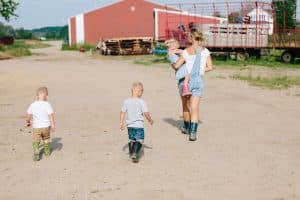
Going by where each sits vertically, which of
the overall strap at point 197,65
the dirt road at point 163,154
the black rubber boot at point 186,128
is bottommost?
the dirt road at point 163,154

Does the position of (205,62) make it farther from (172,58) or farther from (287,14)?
(287,14)

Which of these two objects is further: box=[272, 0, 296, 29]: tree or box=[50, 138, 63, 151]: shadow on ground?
box=[272, 0, 296, 29]: tree

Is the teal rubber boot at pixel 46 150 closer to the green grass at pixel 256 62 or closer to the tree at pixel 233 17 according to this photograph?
the green grass at pixel 256 62

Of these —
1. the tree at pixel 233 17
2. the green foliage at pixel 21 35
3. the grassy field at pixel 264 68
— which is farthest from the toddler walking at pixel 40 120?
the green foliage at pixel 21 35

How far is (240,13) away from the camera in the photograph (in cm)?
2688

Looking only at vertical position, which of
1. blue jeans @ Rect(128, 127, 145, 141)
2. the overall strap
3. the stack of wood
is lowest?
blue jeans @ Rect(128, 127, 145, 141)

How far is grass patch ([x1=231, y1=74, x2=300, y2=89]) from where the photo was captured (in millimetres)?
14546

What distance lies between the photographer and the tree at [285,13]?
2614cm

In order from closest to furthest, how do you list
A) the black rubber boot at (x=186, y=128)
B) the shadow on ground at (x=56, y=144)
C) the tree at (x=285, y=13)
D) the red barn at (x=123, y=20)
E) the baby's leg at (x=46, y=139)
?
the baby's leg at (x=46, y=139)
the shadow on ground at (x=56, y=144)
the black rubber boot at (x=186, y=128)
the tree at (x=285, y=13)
the red barn at (x=123, y=20)

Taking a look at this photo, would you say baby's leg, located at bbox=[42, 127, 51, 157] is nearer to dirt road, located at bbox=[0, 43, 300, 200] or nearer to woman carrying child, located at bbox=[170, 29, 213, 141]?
dirt road, located at bbox=[0, 43, 300, 200]

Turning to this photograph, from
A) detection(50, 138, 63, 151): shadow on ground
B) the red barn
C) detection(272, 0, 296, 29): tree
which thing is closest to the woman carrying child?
detection(50, 138, 63, 151): shadow on ground

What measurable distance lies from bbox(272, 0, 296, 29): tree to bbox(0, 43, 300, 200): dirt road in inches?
582

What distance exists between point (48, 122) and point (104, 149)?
93 cm

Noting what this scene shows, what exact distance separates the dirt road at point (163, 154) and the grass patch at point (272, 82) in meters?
2.03
